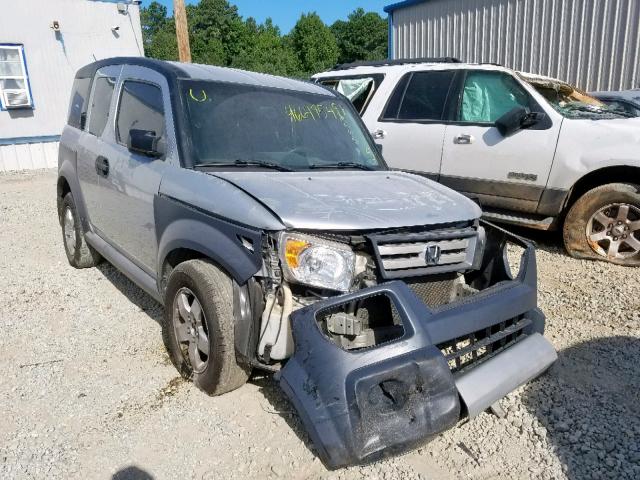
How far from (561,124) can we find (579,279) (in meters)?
1.51

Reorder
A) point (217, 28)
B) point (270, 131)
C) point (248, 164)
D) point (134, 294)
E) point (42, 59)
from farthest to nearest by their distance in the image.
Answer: point (217, 28) < point (42, 59) < point (134, 294) < point (270, 131) < point (248, 164)

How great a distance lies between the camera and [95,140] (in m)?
4.20

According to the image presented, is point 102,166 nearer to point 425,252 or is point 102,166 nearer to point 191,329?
point 191,329

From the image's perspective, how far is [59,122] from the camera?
1457cm

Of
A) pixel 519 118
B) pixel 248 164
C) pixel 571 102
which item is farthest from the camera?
pixel 571 102

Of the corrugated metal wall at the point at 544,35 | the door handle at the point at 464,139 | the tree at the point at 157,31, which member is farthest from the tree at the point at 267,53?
the door handle at the point at 464,139

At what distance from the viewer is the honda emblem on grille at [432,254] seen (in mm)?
2547

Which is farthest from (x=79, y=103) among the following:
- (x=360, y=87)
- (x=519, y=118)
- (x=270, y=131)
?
(x=519, y=118)

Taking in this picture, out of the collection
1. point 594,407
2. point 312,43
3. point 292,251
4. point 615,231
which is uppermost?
point 312,43

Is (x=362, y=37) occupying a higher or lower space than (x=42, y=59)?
higher

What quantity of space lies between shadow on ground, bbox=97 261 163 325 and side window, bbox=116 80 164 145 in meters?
1.36

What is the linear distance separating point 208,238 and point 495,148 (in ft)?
12.0

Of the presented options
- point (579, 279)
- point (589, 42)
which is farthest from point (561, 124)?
point (589, 42)

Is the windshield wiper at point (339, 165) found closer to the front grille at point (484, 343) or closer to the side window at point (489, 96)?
the front grille at point (484, 343)
